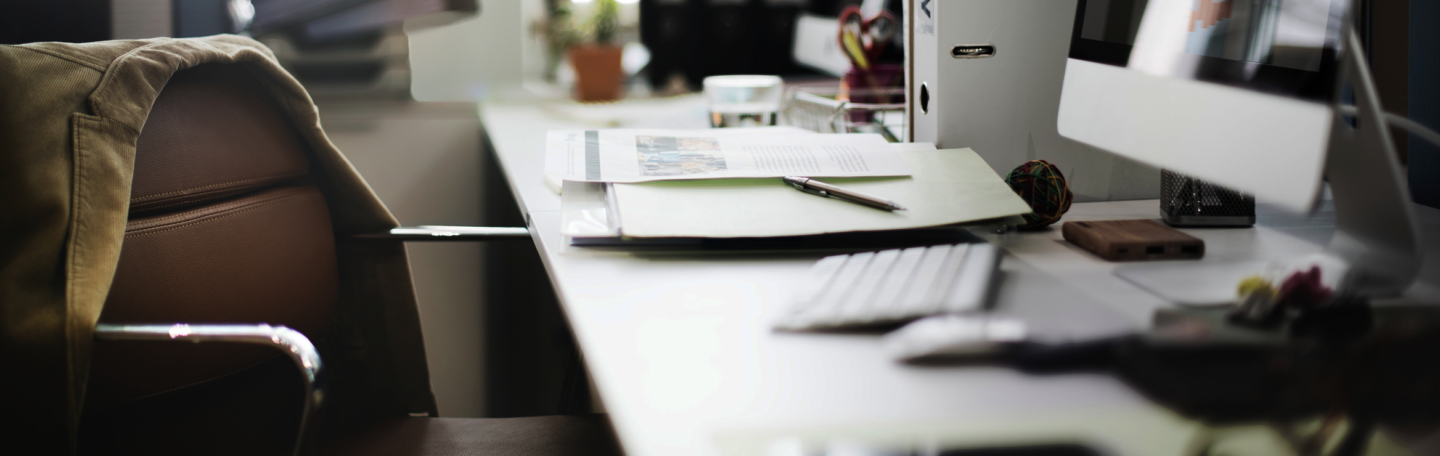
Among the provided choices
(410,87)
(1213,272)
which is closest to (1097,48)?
(1213,272)

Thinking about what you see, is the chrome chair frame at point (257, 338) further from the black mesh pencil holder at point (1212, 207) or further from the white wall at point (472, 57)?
the white wall at point (472, 57)

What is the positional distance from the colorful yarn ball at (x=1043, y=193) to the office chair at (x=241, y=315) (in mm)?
489

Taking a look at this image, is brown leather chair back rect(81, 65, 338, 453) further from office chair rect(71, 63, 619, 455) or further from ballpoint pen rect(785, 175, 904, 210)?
ballpoint pen rect(785, 175, 904, 210)

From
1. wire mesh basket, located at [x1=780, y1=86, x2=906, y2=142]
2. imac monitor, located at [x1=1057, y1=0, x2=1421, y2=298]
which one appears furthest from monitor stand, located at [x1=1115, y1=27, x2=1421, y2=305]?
wire mesh basket, located at [x1=780, y1=86, x2=906, y2=142]

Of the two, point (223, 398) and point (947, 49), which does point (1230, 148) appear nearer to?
point (947, 49)

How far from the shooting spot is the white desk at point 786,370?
402 millimetres

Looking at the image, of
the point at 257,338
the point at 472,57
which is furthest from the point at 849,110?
the point at 472,57

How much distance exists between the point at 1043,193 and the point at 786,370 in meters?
0.43

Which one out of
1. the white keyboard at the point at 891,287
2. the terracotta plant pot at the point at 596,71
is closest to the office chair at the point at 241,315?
the white keyboard at the point at 891,287

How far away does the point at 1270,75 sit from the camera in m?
0.57

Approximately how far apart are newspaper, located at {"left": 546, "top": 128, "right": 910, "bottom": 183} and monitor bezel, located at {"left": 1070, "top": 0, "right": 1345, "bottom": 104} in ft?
0.87

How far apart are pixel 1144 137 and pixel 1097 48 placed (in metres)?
0.13

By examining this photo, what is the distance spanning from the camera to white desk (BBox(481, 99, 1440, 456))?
402 millimetres

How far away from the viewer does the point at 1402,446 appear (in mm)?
402
